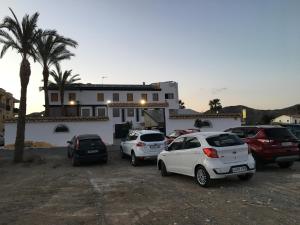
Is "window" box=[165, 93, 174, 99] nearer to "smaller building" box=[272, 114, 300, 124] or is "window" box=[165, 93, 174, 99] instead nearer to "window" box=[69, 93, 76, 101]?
"window" box=[69, 93, 76, 101]

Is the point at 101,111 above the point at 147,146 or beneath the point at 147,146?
above

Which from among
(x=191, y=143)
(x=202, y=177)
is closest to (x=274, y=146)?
(x=191, y=143)

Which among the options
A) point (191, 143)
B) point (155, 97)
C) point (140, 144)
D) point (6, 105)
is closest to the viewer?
point (191, 143)

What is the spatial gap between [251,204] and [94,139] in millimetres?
11397

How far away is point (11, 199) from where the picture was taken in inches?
368

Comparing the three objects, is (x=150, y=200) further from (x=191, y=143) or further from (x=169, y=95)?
(x=169, y=95)

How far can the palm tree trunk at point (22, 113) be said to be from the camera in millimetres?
19672

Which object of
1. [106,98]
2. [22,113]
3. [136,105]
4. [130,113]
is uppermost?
[106,98]

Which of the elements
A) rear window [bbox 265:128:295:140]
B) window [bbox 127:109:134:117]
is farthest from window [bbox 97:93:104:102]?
rear window [bbox 265:128:295:140]

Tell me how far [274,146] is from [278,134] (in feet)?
1.87

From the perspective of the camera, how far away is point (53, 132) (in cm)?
2911

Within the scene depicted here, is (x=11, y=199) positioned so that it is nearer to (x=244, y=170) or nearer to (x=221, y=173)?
(x=221, y=173)

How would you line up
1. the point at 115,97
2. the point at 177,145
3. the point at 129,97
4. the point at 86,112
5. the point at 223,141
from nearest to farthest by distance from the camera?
the point at 223,141
the point at 177,145
the point at 86,112
the point at 115,97
the point at 129,97

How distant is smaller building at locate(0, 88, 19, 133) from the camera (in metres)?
60.4
